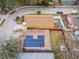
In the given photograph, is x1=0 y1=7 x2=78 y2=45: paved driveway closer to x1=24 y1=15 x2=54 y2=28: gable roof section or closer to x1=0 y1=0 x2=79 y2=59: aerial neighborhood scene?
x1=0 y1=0 x2=79 y2=59: aerial neighborhood scene

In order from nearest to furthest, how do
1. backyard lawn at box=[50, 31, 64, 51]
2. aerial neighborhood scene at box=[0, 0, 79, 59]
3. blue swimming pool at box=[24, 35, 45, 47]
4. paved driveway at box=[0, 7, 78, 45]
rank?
aerial neighborhood scene at box=[0, 0, 79, 59], blue swimming pool at box=[24, 35, 45, 47], backyard lawn at box=[50, 31, 64, 51], paved driveway at box=[0, 7, 78, 45]

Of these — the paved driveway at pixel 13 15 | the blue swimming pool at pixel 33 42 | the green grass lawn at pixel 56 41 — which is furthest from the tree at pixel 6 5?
the blue swimming pool at pixel 33 42

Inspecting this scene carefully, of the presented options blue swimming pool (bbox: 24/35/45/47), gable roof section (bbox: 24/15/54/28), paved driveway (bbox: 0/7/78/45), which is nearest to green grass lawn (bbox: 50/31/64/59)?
blue swimming pool (bbox: 24/35/45/47)

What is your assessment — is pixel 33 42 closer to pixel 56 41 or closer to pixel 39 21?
pixel 56 41

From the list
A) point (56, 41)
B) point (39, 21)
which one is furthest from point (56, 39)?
point (39, 21)

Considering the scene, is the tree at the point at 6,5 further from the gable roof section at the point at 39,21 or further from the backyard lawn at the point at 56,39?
the backyard lawn at the point at 56,39

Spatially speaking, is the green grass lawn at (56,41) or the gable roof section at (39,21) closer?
the green grass lawn at (56,41)

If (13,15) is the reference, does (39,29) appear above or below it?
Answer: below

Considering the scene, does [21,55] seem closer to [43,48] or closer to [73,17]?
[43,48]

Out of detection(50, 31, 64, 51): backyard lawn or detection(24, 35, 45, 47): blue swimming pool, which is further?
detection(50, 31, 64, 51): backyard lawn
